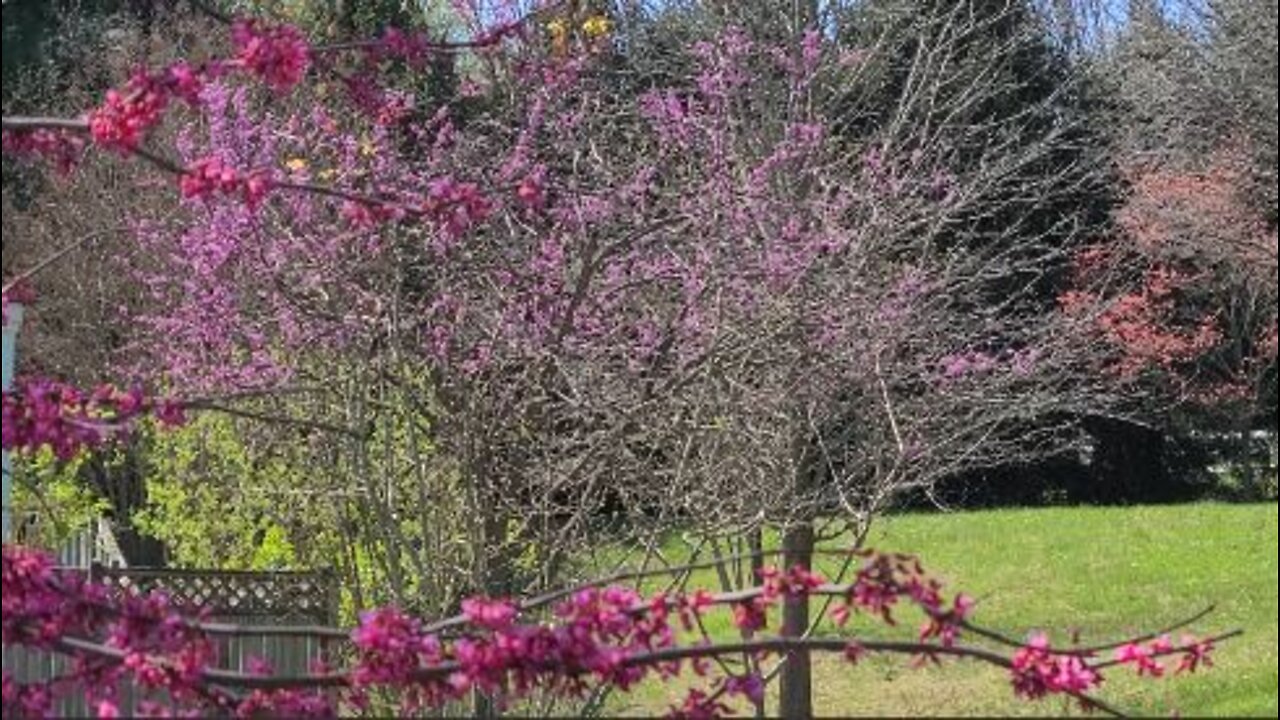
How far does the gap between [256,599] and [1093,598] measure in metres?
5.22

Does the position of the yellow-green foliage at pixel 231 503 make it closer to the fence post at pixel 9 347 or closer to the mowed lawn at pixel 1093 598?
the mowed lawn at pixel 1093 598

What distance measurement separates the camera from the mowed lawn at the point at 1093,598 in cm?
802

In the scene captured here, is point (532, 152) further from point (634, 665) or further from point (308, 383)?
point (634, 665)

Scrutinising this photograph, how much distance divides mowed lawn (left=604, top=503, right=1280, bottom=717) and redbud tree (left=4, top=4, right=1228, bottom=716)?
0.76m

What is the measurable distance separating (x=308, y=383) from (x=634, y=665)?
12.8ft

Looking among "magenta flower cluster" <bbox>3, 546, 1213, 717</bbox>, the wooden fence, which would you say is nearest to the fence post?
"magenta flower cluster" <bbox>3, 546, 1213, 717</bbox>

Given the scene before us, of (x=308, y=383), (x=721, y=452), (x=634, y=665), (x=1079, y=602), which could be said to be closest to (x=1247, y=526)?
(x=1079, y=602)

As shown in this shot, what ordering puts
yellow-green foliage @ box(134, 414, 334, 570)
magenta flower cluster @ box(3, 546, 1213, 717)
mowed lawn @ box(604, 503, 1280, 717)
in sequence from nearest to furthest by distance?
1. magenta flower cluster @ box(3, 546, 1213, 717)
2. yellow-green foliage @ box(134, 414, 334, 570)
3. mowed lawn @ box(604, 503, 1280, 717)

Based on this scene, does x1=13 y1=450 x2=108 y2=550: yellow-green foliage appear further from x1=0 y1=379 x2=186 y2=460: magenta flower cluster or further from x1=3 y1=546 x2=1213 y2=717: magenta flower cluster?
x1=3 y1=546 x2=1213 y2=717: magenta flower cluster


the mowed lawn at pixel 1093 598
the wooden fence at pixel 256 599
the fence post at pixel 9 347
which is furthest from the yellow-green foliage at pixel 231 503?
the fence post at pixel 9 347

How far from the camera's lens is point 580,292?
21.4ft

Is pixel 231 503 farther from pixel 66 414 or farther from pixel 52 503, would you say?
pixel 66 414

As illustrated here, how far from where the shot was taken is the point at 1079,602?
10320 mm

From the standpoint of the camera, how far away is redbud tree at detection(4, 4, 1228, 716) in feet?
15.8
